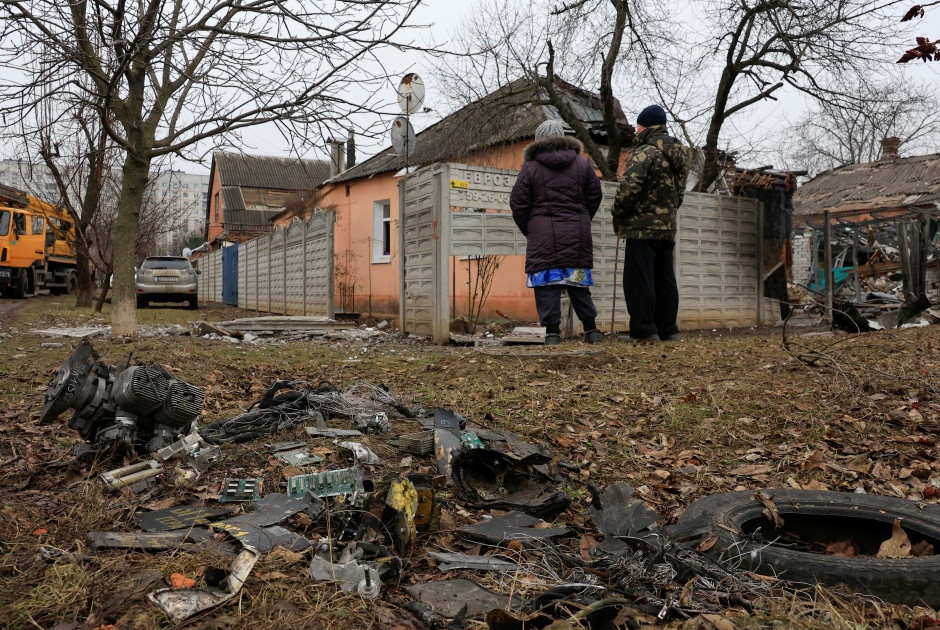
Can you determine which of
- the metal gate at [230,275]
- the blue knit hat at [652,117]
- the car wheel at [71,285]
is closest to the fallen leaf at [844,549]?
the blue knit hat at [652,117]

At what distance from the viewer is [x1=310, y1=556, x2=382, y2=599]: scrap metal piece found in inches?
81.1

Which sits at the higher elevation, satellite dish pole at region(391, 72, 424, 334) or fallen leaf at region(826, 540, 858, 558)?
satellite dish pole at region(391, 72, 424, 334)

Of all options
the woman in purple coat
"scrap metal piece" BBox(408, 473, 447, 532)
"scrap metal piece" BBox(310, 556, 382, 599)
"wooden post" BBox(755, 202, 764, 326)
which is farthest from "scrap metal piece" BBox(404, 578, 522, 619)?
"wooden post" BBox(755, 202, 764, 326)

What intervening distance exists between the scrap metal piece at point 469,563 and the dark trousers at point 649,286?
541cm

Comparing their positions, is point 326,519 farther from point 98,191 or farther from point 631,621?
point 98,191

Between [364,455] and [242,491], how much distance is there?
28.0 inches

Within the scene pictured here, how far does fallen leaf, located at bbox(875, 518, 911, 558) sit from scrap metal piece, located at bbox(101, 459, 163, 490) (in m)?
2.89

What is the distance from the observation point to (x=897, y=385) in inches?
187

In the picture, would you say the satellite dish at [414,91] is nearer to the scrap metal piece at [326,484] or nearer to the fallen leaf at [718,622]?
the scrap metal piece at [326,484]

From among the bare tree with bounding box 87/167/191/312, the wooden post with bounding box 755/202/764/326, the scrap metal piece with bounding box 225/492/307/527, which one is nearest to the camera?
the scrap metal piece with bounding box 225/492/307/527

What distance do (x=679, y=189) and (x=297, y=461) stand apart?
617 centimetres

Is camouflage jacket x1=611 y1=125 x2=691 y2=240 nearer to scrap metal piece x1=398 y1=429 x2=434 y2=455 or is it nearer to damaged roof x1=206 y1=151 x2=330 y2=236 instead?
scrap metal piece x1=398 y1=429 x2=434 y2=455

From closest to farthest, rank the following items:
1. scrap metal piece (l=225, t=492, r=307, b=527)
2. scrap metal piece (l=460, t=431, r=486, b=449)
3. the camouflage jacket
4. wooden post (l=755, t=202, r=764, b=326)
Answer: scrap metal piece (l=225, t=492, r=307, b=527) < scrap metal piece (l=460, t=431, r=486, b=449) < the camouflage jacket < wooden post (l=755, t=202, r=764, b=326)

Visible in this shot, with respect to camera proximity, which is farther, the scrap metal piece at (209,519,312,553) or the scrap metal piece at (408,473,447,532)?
the scrap metal piece at (408,473,447,532)
